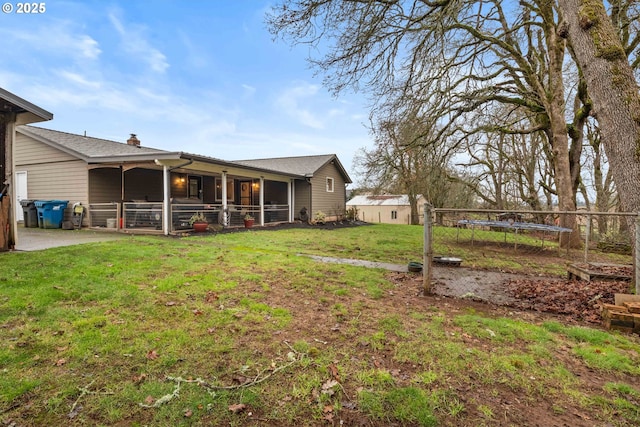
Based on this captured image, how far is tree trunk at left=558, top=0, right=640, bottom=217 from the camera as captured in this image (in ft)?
12.4

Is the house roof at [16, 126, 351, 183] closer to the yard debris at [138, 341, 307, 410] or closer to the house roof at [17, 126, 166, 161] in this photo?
the house roof at [17, 126, 166, 161]

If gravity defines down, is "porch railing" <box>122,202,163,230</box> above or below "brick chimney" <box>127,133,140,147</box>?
below

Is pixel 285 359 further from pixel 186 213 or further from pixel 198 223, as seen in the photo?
pixel 186 213

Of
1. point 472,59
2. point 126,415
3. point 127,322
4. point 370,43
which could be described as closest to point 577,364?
point 126,415

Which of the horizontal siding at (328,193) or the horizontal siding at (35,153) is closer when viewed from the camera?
the horizontal siding at (35,153)

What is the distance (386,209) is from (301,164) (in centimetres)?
2227

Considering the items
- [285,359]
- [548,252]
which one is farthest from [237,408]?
[548,252]

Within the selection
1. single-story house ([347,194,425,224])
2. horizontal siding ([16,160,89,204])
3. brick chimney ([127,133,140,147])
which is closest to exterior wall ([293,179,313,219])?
brick chimney ([127,133,140,147])

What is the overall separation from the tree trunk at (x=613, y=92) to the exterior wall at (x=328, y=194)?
50.8 feet

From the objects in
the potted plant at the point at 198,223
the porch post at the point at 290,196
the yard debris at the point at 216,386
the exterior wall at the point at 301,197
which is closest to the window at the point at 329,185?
the exterior wall at the point at 301,197

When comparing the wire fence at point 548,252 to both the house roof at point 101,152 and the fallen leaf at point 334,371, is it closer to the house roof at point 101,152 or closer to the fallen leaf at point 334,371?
the fallen leaf at point 334,371

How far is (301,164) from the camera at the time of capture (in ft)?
67.9

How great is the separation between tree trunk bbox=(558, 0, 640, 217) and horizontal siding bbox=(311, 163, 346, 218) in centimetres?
1536

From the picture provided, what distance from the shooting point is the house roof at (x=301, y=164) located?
63.0 ft
